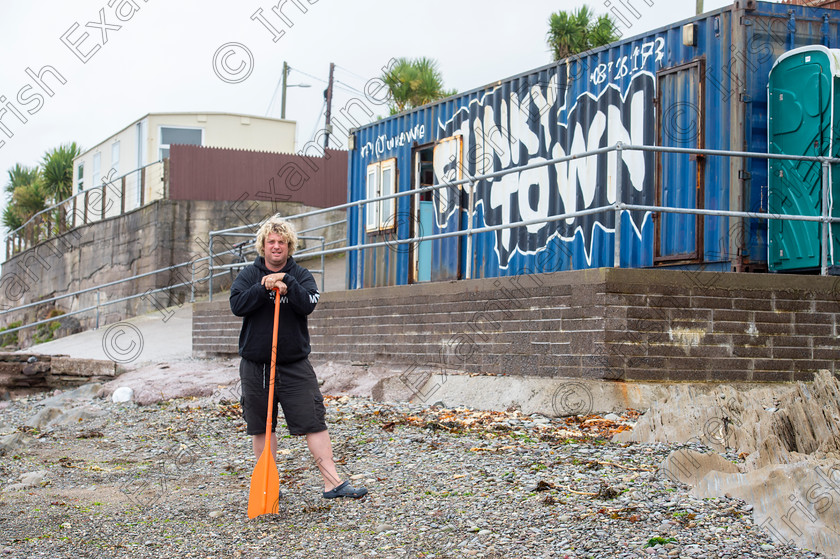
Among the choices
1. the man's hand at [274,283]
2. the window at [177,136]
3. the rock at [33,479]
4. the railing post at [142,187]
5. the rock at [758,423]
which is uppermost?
the window at [177,136]

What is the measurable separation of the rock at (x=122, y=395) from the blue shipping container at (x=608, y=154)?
378 cm

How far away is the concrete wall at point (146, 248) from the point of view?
21906mm

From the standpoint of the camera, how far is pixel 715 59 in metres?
8.78

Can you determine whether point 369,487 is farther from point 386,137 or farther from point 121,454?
point 386,137

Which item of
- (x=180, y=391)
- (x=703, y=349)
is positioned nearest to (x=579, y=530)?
(x=703, y=349)

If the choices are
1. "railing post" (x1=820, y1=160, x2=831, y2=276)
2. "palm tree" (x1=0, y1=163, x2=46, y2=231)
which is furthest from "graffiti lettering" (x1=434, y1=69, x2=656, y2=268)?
"palm tree" (x1=0, y1=163, x2=46, y2=231)

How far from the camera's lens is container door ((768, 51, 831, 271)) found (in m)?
8.41

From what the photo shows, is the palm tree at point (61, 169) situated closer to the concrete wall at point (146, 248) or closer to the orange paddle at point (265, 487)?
the concrete wall at point (146, 248)

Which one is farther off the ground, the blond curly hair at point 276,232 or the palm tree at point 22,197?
the palm tree at point 22,197

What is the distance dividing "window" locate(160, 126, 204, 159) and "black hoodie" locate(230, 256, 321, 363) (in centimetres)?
2202

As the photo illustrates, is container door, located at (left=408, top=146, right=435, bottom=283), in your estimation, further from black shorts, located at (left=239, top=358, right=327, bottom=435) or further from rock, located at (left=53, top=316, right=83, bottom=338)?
rock, located at (left=53, top=316, right=83, bottom=338)

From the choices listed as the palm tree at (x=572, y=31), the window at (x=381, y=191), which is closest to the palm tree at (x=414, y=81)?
the palm tree at (x=572, y=31)

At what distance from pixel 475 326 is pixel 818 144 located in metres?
3.63

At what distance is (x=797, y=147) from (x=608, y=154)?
6.69 feet
